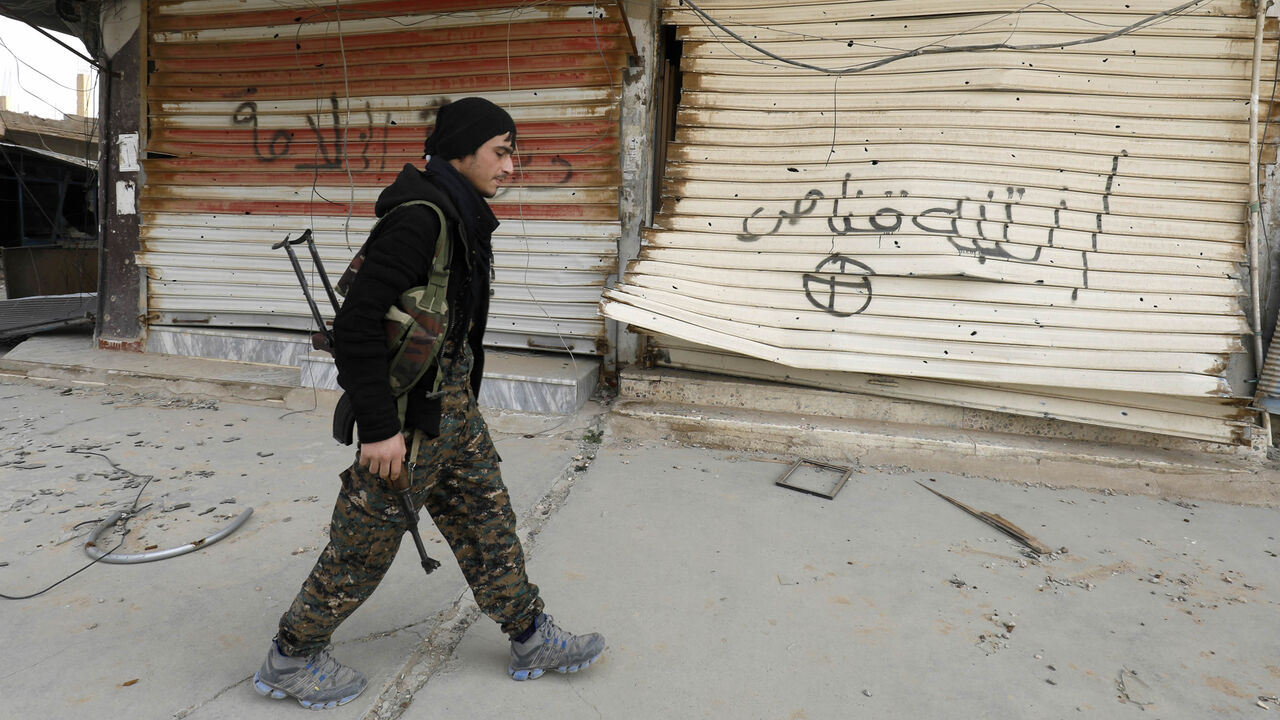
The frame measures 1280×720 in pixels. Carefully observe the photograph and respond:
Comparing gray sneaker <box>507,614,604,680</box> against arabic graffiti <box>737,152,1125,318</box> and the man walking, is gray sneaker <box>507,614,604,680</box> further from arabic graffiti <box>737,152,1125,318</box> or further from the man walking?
arabic graffiti <box>737,152,1125,318</box>

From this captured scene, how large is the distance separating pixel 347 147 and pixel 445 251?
437 centimetres

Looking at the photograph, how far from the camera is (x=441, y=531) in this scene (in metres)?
2.11

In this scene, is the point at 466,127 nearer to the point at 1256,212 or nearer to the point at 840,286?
the point at 840,286

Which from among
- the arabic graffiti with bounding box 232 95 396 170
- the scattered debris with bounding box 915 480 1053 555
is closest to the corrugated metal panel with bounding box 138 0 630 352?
the arabic graffiti with bounding box 232 95 396 170

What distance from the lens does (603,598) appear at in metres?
2.70

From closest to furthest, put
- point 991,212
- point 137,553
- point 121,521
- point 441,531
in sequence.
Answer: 1. point 441,531
2. point 137,553
3. point 121,521
4. point 991,212

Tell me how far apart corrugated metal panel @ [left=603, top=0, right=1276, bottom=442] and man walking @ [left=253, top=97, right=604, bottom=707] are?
8.51ft

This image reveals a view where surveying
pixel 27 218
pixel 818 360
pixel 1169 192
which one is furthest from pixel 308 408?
pixel 27 218

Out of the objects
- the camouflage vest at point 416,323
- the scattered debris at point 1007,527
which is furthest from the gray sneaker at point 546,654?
the scattered debris at point 1007,527

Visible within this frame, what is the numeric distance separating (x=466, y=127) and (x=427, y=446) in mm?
880

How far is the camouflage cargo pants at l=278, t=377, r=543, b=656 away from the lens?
6.39ft

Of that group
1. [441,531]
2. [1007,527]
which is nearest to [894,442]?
[1007,527]

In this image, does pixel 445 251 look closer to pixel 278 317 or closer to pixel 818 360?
pixel 818 360

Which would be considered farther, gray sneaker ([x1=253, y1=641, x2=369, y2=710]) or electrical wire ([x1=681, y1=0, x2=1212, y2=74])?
electrical wire ([x1=681, y1=0, x2=1212, y2=74])
